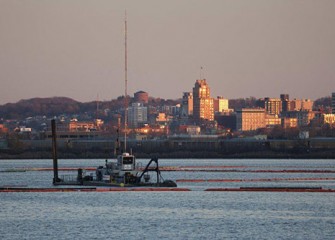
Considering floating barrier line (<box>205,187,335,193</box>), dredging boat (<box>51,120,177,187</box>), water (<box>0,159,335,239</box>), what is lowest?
water (<box>0,159,335,239</box>)

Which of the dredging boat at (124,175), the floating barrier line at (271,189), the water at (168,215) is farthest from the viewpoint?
the dredging boat at (124,175)

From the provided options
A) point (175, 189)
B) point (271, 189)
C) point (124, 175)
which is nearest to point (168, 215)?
point (175, 189)

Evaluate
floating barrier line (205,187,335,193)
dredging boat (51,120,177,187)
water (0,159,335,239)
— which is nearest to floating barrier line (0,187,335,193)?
floating barrier line (205,187,335,193)

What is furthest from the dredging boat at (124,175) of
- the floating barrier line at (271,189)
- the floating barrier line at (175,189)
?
the floating barrier line at (271,189)

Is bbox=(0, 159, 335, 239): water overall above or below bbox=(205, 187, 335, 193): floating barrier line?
below

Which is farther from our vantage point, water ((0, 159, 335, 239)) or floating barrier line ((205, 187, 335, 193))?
floating barrier line ((205, 187, 335, 193))

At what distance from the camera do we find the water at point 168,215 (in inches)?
2734

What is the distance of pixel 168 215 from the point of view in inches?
3182

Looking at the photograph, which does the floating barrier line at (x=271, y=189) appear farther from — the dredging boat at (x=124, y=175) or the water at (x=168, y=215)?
the dredging boat at (x=124, y=175)

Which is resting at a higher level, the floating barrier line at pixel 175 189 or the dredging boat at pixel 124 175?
the dredging boat at pixel 124 175

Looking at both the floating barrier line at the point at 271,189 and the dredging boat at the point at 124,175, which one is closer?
the floating barrier line at the point at 271,189

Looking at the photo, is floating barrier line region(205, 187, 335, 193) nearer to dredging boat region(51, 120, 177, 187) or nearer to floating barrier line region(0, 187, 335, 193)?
floating barrier line region(0, 187, 335, 193)

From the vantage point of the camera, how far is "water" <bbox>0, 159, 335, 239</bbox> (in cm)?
6944

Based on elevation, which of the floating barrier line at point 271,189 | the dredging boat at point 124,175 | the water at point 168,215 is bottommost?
the water at point 168,215
